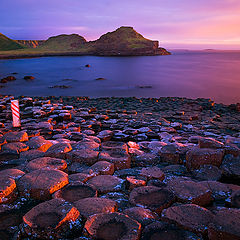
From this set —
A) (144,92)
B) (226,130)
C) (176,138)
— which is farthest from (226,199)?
(144,92)

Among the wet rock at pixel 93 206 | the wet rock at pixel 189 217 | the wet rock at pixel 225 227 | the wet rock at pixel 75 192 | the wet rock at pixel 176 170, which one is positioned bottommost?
the wet rock at pixel 176 170

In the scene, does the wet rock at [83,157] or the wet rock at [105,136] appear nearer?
the wet rock at [83,157]

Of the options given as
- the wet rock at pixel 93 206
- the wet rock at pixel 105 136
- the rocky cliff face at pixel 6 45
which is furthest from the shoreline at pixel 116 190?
the rocky cliff face at pixel 6 45

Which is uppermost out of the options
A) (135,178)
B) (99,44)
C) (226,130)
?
(99,44)

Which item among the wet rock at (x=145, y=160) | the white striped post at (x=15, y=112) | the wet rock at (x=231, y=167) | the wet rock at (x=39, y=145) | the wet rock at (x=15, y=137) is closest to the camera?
the wet rock at (x=231, y=167)

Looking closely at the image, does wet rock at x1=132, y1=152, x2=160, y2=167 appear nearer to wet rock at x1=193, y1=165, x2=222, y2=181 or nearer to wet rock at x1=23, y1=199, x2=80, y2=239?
wet rock at x1=193, y1=165, x2=222, y2=181

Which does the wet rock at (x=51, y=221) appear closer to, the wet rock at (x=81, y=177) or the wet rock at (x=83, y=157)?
the wet rock at (x=81, y=177)

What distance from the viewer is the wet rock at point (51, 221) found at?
239 cm

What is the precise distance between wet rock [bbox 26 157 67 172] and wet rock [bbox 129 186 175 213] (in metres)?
1.57

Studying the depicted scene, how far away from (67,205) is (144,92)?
1949cm

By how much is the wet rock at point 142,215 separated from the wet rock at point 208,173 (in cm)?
159

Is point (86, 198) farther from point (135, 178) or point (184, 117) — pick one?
point (184, 117)

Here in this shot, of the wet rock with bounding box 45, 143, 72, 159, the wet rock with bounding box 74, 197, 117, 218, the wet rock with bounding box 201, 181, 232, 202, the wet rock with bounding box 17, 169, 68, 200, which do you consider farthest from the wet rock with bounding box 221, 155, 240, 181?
the wet rock with bounding box 45, 143, 72, 159

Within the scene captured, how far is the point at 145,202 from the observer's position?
296 cm
